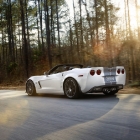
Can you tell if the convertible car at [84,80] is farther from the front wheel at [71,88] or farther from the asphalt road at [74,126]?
the asphalt road at [74,126]

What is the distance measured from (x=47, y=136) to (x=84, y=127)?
0.67m

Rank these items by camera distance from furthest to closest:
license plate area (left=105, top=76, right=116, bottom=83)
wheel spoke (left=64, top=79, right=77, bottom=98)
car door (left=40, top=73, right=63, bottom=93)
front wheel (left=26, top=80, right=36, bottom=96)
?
front wheel (left=26, top=80, right=36, bottom=96), car door (left=40, top=73, right=63, bottom=93), wheel spoke (left=64, top=79, right=77, bottom=98), license plate area (left=105, top=76, right=116, bottom=83)

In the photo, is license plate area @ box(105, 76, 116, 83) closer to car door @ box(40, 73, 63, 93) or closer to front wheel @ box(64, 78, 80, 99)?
front wheel @ box(64, 78, 80, 99)

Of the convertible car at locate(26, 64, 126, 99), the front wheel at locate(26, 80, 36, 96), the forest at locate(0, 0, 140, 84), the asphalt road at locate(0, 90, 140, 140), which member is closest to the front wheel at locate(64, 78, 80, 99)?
the convertible car at locate(26, 64, 126, 99)

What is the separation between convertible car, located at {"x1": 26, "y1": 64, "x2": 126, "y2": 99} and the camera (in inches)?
291

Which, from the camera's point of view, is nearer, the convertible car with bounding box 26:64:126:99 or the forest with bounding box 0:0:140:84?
the convertible car with bounding box 26:64:126:99

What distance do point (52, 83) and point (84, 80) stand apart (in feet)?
5.58

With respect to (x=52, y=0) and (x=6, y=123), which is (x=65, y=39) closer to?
(x=52, y=0)

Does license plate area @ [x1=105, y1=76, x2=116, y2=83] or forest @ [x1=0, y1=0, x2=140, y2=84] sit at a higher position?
forest @ [x1=0, y1=0, x2=140, y2=84]

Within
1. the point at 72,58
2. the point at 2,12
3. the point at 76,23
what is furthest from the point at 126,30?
the point at 2,12

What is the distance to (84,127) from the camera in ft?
12.4

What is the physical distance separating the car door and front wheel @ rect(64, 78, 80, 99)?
37 centimetres

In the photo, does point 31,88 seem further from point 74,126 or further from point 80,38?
point 80,38

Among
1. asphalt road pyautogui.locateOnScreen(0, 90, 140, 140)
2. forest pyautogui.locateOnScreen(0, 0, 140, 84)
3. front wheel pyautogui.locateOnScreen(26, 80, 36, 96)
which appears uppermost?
forest pyautogui.locateOnScreen(0, 0, 140, 84)
